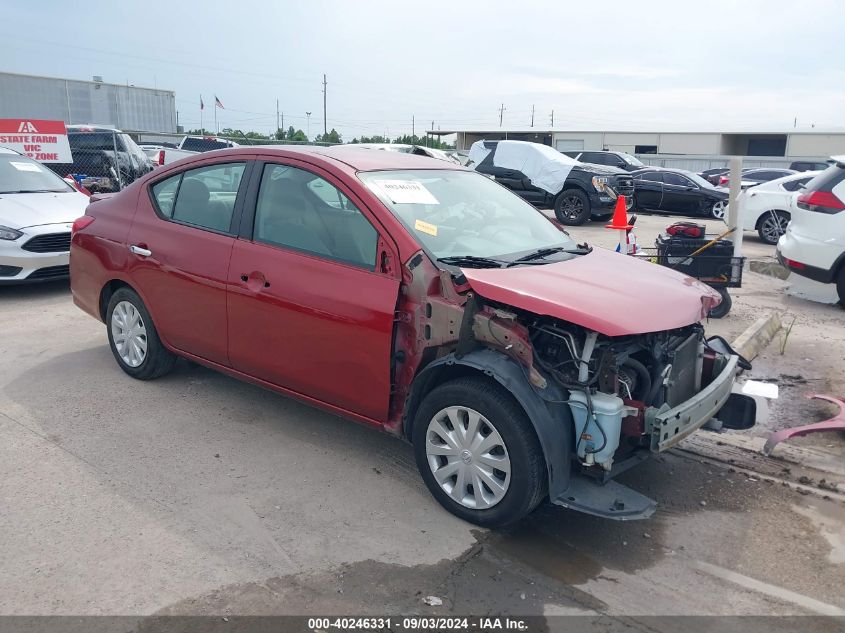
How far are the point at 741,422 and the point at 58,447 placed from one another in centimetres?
416

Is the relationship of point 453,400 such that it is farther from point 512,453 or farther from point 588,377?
point 588,377

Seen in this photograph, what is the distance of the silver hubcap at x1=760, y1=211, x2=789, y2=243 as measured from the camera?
1361 centimetres

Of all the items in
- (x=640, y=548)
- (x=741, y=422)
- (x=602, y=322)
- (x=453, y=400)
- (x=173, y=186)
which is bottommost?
(x=640, y=548)

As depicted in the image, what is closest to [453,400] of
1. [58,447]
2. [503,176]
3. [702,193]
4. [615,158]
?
[58,447]

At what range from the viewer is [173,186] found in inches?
199

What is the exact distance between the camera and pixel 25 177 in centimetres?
916

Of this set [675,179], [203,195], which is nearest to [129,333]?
[203,195]

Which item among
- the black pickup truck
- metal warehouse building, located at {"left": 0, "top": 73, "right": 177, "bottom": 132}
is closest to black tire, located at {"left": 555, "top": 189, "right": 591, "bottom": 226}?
the black pickup truck

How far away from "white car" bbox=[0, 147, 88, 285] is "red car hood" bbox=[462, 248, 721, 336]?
250 inches

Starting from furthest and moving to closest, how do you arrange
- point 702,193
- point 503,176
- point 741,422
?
1. point 702,193
2. point 503,176
3. point 741,422

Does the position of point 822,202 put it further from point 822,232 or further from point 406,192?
point 406,192

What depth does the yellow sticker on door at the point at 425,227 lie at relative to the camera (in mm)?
3904

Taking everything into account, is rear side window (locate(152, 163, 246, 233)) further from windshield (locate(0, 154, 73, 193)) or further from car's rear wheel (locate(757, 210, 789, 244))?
Answer: car's rear wheel (locate(757, 210, 789, 244))

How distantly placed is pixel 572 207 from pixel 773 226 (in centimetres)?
436
